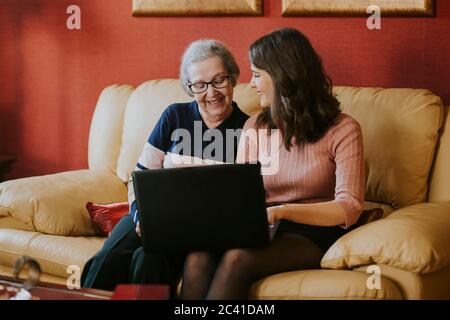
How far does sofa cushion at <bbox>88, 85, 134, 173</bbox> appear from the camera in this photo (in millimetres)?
3207

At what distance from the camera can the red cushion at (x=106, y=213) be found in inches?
109

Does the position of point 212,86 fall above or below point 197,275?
above

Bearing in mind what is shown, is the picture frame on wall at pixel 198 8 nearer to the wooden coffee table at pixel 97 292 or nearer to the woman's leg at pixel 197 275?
the woman's leg at pixel 197 275

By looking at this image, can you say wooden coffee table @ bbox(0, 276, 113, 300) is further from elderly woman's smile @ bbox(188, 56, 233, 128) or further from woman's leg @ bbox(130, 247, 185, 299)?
elderly woman's smile @ bbox(188, 56, 233, 128)

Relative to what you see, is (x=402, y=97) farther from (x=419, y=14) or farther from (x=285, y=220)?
(x=285, y=220)

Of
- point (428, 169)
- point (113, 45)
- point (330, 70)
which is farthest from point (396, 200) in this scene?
point (113, 45)

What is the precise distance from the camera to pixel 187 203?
2119 millimetres

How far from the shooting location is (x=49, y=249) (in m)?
2.64

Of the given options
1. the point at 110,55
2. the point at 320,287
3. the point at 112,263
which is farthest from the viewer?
the point at 110,55

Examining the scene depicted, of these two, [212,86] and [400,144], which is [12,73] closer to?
[212,86]

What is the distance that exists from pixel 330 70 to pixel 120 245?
1.19 metres

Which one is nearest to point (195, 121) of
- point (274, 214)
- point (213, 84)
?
point (213, 84)

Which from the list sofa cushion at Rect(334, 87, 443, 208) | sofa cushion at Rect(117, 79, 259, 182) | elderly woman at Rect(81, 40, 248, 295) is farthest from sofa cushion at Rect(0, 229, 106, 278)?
sofa cushion at Rect(334, 87, 443, 208)

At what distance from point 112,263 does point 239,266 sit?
461 millimetres
